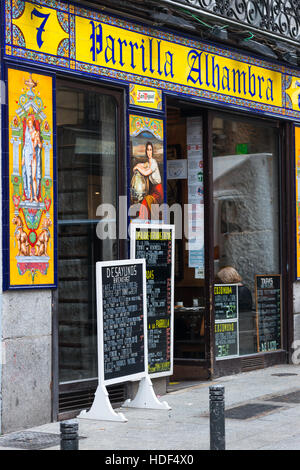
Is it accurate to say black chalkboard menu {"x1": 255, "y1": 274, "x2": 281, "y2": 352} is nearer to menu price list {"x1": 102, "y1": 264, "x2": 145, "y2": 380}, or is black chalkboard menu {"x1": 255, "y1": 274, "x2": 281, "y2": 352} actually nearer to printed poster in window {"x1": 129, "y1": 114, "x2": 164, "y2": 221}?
printed poster in window {"x1": 129, "y1": 114, "x2": 164, "y2": 221}

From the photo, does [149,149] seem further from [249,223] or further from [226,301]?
[249,223]

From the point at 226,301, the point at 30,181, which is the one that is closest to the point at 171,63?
the point at 30,181

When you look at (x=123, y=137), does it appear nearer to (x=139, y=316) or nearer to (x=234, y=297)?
(x=139, y=316)

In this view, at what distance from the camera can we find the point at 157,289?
10625 mm

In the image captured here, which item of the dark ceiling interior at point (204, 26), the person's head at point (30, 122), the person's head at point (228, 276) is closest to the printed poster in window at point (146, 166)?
the dark ceiling interior at point (204, 26)

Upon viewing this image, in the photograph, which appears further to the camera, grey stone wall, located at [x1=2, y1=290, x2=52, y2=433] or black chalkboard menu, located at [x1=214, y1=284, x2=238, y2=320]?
black chalkboard menu, located at [x1=214, y1=284, x2=238, y2=320]

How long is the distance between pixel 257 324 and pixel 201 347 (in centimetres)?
149

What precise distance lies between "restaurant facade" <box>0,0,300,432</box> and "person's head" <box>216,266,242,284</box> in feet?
0.05

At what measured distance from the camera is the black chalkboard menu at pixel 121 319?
9227 mm

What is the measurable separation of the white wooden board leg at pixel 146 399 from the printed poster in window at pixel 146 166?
203cm

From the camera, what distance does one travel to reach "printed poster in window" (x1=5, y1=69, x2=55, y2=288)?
8781 mm

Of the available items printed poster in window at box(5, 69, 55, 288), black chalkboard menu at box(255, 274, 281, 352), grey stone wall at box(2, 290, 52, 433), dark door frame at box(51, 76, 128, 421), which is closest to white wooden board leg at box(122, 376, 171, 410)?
dark door frame at box(51, 76, 128, 421)

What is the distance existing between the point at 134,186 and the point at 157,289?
1.30 meters

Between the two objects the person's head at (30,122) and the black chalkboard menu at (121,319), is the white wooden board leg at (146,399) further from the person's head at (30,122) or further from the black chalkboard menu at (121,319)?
the person's head at (30,122)
